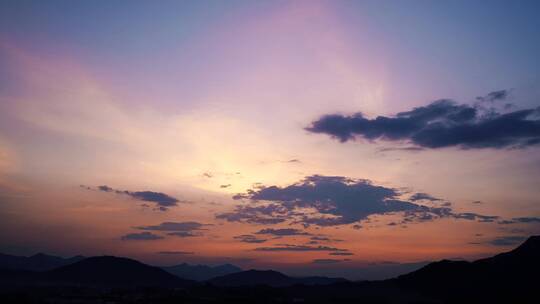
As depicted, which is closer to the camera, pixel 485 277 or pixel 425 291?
pixel 485 277

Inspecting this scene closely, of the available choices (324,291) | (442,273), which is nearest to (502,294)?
(442,273)

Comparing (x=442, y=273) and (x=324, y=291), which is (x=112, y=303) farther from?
(x=442, y=273)

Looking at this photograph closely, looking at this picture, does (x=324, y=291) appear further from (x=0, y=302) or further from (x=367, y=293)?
(x=0, y=302)

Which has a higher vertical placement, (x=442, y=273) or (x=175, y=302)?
(x=442, y=273)

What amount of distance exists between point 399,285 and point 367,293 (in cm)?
1627

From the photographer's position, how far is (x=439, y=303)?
136 metres

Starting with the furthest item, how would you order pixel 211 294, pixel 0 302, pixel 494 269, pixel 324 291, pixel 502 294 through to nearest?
pixel 324 291 < pixel 211 294 < pixel 494 269 < pixel 502 294 < pixel 0 302

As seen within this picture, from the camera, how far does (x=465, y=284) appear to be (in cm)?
15338

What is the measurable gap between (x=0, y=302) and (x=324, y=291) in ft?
355

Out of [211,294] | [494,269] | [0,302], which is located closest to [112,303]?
[0,302]

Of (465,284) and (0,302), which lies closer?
(0,302)

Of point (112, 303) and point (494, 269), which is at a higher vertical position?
point (494, 269)

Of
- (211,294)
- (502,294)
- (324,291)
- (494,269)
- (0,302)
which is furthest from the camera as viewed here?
(324,291)

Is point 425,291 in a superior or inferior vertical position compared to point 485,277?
inferior
